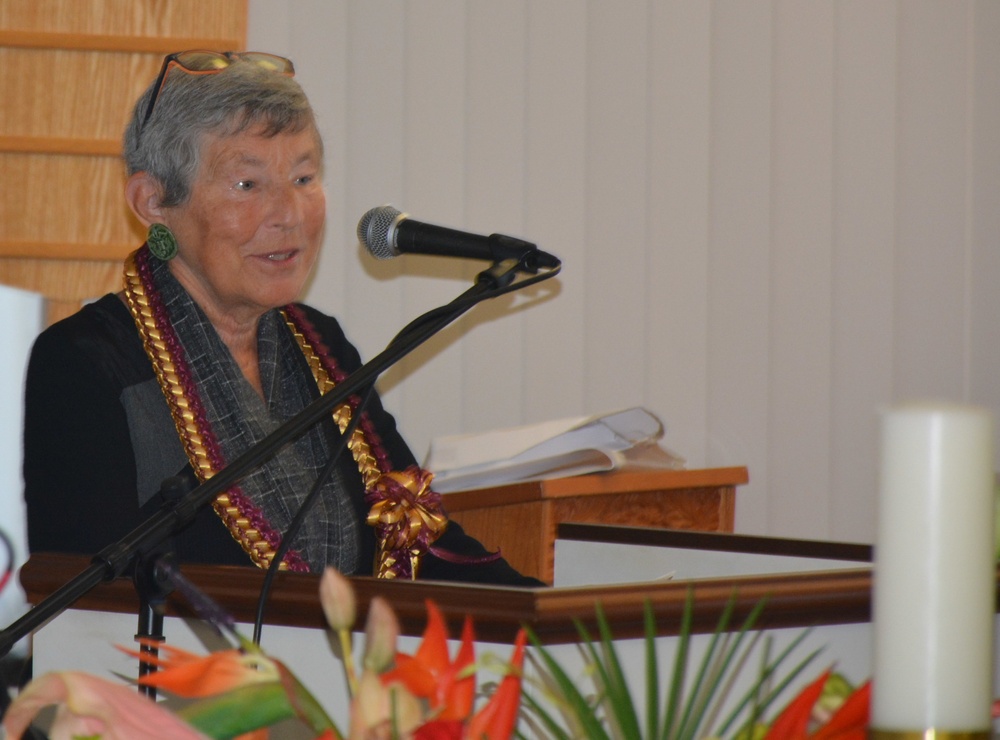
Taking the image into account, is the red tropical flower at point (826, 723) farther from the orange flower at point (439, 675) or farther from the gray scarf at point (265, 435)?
the gray scarf at point (265, 435)

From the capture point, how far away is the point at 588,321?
10.5 ft

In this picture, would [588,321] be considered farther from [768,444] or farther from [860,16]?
[860,16]

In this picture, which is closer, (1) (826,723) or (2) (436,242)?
(1) (826,723)

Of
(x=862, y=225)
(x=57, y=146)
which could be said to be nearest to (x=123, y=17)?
(x=57, y=146)

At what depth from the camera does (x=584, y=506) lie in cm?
251

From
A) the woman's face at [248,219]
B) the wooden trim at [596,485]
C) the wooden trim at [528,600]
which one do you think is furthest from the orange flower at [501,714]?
the wooden trim at [596,485]

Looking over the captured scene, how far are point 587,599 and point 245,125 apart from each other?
1.29 m

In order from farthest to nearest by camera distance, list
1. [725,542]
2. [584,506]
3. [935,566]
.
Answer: [584,506] < [725,542] < [935,566]

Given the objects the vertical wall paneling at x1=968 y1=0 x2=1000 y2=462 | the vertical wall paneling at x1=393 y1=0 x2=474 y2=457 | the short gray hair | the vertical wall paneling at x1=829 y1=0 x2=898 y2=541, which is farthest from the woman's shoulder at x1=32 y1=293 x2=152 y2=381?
the vertical wall paneling at x1=968 y1=0 x2=1000 y2=462

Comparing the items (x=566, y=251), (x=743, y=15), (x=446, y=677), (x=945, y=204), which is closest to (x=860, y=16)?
(x=743, y=15)

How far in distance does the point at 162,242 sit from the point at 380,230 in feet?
2.57

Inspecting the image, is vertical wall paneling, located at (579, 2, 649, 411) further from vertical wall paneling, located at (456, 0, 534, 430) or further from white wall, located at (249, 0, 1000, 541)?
vertical wall paneling, located at (456, 0, 534, 430)

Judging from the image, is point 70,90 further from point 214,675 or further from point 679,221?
point 214,675

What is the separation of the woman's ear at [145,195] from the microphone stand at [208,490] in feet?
3.13
